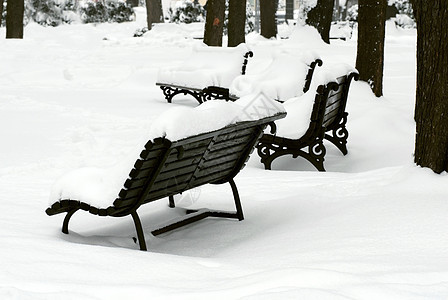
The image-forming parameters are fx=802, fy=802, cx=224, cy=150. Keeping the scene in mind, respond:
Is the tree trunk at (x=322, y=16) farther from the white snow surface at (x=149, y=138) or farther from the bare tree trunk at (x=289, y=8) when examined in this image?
the white snow surface at (x=149, y=138)

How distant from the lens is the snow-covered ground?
380 centimetres

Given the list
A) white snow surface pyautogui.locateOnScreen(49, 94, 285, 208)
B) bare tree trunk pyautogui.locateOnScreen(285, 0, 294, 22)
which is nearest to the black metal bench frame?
white snow surface pyautogui.locateOnScreen(49, 94, 285, 208)

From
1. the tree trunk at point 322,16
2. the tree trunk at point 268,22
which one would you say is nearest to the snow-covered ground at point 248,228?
the tree trunk at point 322,16

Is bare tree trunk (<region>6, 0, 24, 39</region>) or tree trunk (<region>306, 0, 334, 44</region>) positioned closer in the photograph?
tree trunk (<region>306, 0, 334, 44</region>)

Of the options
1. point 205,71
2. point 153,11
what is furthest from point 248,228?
point 153,11

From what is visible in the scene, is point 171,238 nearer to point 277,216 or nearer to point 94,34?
point 277,216

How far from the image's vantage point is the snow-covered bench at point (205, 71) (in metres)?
13.4

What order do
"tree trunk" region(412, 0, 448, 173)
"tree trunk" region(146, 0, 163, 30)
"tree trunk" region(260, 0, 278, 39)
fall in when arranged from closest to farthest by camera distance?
"tree trunk" region(412, 0, 448, 173), "tree trunk" region(260, 0, 278, 39), "tree trunk" region(146, 0, 163, 30)

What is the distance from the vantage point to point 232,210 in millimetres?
6363

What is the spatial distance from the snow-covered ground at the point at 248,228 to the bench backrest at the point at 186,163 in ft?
1.21

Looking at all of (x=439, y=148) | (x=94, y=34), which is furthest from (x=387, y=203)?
(x=94, y=34)

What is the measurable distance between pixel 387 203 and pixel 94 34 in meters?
29.3

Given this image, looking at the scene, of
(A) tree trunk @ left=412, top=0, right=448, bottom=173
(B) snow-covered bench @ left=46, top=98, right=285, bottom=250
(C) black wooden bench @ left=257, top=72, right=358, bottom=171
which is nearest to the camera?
(B) snow-covered bench @ left=46, top=98, right=285, bottom=250

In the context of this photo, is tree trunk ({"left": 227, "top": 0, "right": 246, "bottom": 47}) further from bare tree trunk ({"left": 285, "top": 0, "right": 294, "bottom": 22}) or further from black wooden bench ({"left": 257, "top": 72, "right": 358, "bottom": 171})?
bare tree trunk ({"left": 285, "top": 0, "right": 294, "bottom": 22})
